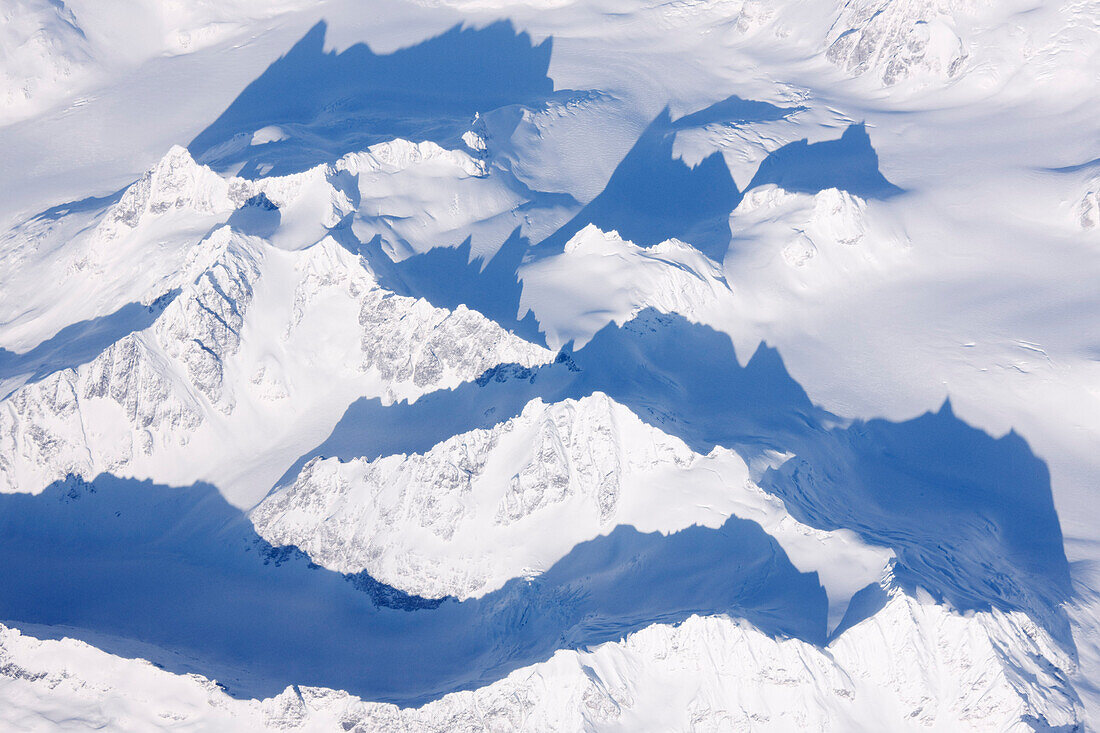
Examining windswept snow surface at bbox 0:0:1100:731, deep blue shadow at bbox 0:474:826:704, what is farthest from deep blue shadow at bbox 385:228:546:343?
deep blue shadow at bbox 0:474:826:704

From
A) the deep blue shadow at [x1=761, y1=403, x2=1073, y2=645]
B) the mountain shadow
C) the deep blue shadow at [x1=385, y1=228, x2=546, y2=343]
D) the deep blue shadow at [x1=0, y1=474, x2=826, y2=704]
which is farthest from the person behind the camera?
the deep blue shadow at [x1=385, y1=228, x2=546, y2=343]

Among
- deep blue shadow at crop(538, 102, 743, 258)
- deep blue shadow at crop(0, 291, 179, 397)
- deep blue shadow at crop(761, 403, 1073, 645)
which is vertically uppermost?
deep blue shadow at crop(0, 291, 179, 397)

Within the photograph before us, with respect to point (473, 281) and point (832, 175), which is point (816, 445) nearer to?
point (473, 281)

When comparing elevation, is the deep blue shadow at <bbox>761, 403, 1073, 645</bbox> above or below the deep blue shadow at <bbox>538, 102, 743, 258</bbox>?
below

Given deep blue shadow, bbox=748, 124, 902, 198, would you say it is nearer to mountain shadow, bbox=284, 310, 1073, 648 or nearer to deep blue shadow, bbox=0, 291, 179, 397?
mountain shadow, bbox=284, 310, 1073, 648

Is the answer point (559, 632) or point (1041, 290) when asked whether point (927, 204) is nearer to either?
point (1041, 290)

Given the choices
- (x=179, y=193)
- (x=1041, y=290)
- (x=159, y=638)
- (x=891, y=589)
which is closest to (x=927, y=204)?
(x=1041, y=290)

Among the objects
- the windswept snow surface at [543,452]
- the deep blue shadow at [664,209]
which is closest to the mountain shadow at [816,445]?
the windswept snow surface at [543,452]
